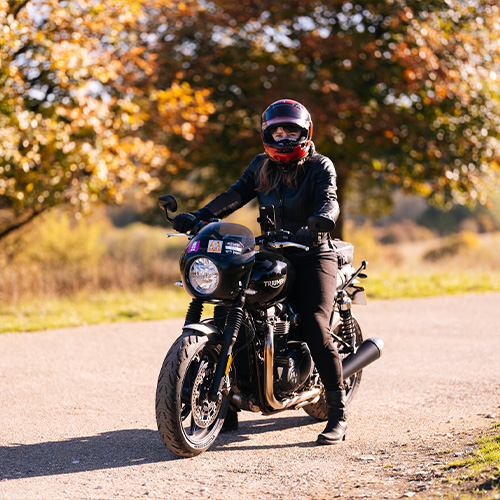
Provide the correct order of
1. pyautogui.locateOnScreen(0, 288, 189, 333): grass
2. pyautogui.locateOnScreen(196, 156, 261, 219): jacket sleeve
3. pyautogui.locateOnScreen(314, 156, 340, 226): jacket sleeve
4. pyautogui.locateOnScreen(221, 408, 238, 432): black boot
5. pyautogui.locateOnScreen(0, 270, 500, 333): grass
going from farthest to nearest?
pyautogui.locateOnScreen(0, 270, 500, 333): grass
pyautogui.locateOnScreen(0, 288, 189, 333): grass
pyautogui.locateOnScreen(221, 408, 238, 432): black boot
pyautogui.locateOnScreen(196, 156, 261, 219): jacket sleeve
pyautogui.locateOnScreen(314, 156, 340, 226): jacket sleeve

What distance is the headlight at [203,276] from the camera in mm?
4793

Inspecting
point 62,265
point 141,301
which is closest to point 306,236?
point 141,301

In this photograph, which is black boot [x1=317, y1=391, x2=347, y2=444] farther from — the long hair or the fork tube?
the long hair

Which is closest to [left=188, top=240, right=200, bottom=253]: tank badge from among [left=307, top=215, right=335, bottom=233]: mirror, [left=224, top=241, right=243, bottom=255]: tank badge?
[left=224, top=241, right=243, bottom=255]: tank badge

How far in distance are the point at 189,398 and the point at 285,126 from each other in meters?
1.87

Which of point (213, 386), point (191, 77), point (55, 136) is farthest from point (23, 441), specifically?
point (191, 77)

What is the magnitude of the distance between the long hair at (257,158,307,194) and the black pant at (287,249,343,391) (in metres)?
0.50

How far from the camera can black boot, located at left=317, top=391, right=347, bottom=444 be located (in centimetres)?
532

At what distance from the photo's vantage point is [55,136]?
12.0 meters

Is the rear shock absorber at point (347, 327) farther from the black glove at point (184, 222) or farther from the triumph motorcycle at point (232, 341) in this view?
the black glove at point (184, 222)

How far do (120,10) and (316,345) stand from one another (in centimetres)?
905

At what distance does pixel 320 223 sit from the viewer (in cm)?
479

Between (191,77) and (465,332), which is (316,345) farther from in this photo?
(191,77)

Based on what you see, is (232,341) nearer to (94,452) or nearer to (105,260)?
(94,452)
